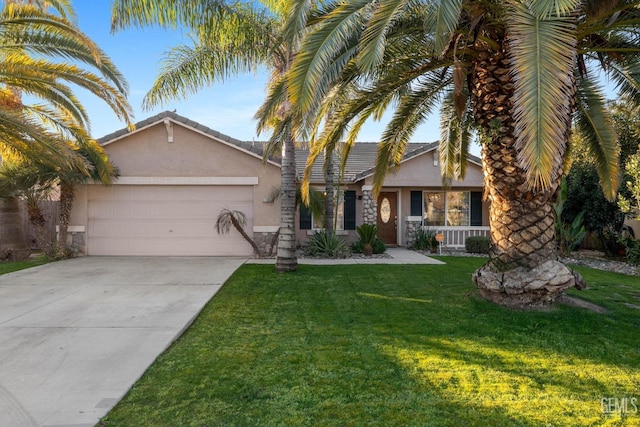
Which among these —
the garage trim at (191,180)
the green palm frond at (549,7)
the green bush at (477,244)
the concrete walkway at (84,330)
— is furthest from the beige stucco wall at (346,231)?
the green palm frond at (549,7)

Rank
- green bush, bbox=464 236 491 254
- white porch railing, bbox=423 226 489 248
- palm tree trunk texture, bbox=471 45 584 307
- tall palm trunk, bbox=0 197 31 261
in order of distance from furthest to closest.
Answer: white porch railing, bbox=423 226 489 248 → green bush, bbox=464 236 491 254 → tall palm trunk, bbox=0 197 31 261 → palm tree trunk texture, bbox=471 45 584 307

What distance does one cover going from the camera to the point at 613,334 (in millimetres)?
5176

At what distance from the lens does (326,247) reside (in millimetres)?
12555

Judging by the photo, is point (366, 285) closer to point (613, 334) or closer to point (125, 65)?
point (613, 334)

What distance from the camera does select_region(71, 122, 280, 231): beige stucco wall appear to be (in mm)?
12547

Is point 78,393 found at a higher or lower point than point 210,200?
Answer: lower

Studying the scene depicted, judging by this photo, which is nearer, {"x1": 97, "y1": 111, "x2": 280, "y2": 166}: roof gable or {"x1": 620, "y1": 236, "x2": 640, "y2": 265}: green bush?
{"x1": 620, "y1": 236, "x2": 640, "y2": 265}: green bush

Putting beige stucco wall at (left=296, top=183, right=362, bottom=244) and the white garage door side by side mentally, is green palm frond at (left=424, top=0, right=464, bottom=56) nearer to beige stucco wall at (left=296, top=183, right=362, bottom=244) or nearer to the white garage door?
the white garage door

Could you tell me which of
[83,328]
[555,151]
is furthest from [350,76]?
[83,328]

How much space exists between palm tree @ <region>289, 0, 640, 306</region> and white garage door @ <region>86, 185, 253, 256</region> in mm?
6469

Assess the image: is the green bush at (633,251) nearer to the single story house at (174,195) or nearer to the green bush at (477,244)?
the green bush at (477,244)

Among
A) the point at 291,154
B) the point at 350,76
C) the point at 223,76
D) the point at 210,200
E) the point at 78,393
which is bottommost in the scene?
the point at 78,393

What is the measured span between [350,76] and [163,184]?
330 inches

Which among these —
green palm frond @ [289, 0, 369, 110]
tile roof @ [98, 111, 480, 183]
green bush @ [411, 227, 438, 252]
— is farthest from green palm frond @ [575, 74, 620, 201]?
green bush @ [411, 227, 438, 252]
